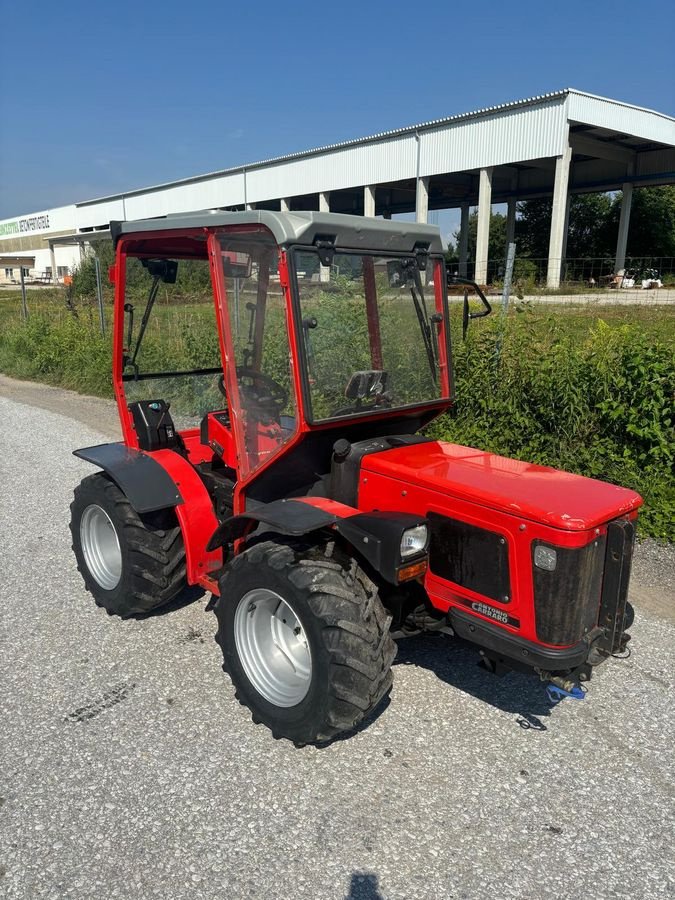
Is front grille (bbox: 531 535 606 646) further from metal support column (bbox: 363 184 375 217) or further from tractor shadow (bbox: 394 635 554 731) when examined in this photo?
metal support column (bbox: 363 184 375 217)

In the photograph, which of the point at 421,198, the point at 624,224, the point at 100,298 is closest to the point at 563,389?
the point at 100,298

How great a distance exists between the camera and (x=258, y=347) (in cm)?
329

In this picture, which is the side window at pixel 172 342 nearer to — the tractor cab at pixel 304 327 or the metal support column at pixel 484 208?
the tractor cab at pixel 304 327

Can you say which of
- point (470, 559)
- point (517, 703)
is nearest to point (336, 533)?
point (470, 559)

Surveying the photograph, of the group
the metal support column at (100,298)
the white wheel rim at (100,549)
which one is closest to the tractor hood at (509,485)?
the white wheel rim at (100,549)

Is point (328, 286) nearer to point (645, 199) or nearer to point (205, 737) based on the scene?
point (205, 737)

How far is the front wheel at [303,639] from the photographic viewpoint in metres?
2.67

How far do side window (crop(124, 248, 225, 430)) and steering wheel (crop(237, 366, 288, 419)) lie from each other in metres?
0.54

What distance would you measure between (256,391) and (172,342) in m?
1.30

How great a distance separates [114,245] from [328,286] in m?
1.59

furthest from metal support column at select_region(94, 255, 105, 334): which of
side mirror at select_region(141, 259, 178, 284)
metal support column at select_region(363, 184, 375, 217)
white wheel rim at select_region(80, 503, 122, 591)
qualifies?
metal support column at select_region(363, 184, 375, 217)

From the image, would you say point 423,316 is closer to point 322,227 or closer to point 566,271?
point 322,227

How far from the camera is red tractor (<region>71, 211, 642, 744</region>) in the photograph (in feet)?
8.73

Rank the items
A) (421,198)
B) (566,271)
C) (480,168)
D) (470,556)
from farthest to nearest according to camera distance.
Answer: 1. (421,198)
2. (480,168)
3. (566,271)
4. (470,556)
